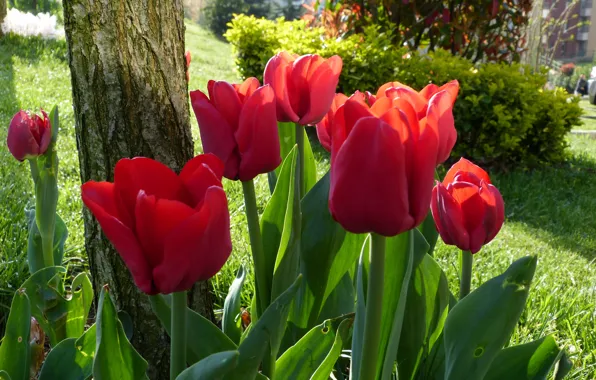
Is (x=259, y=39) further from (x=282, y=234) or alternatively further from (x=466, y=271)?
(x=466, y=271)

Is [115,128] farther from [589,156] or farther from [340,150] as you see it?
[589,156]

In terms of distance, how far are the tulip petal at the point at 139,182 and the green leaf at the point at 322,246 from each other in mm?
448

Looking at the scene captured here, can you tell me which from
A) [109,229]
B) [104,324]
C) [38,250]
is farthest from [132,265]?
[38,250]

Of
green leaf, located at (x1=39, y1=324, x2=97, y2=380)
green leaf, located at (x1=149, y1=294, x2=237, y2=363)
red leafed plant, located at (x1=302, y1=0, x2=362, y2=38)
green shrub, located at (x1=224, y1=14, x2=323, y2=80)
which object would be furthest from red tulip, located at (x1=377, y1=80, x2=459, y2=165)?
red leafed plant, located at (x1=302, y1=0, x2=362, y2=38)

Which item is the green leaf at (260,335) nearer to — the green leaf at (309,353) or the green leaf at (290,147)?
the green leaf at (309,353)

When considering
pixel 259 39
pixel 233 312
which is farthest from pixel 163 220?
Answer: pixel 259 39

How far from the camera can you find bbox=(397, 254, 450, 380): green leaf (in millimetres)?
1074

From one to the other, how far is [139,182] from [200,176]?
0.22 feet

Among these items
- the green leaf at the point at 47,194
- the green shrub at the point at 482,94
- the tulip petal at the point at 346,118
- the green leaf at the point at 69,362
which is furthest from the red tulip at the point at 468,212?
the green shrub at the point at 482,94

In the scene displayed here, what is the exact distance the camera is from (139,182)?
26.3 inches

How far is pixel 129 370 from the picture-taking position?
2.69ft

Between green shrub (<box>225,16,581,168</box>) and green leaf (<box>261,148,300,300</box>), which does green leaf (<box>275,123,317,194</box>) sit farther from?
green shrub (<box>225,16,581,168</box>)

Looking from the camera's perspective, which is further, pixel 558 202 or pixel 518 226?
pixel 558 202

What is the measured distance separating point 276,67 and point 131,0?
0.51 m
